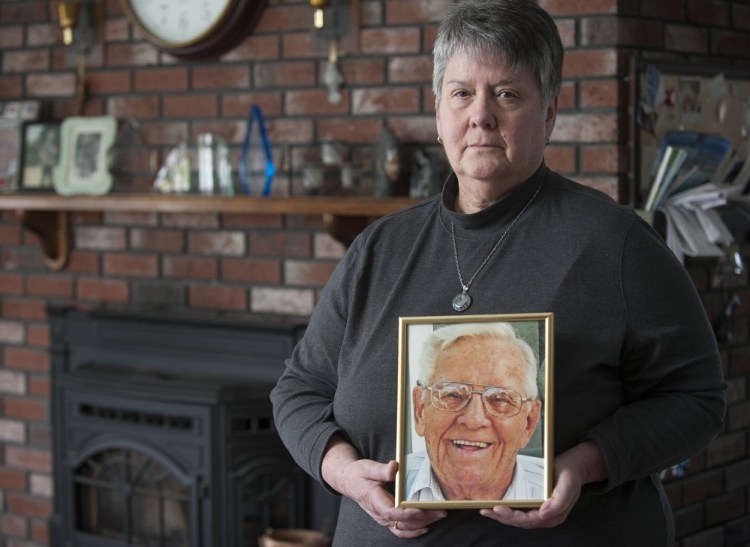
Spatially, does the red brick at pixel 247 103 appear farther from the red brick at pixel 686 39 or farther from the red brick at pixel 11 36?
the red brick at pixel 686 39

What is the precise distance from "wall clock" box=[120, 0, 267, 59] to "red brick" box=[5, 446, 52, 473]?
4.34 feet

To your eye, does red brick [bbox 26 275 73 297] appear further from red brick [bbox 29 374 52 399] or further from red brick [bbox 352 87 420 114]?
red brick [bbox 352 87 420 114]

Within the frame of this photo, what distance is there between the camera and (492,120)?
4.93ft

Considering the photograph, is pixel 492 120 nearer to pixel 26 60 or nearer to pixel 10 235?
pixel 26 60

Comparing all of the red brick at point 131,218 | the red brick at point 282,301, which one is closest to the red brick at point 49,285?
the red brick at point 131,218

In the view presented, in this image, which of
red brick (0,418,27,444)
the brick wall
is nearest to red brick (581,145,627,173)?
the brick wall

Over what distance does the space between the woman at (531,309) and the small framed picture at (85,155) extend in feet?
5.40

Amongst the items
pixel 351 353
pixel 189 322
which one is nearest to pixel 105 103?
pixel 189 322

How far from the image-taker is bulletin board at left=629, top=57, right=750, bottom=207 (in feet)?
8.05

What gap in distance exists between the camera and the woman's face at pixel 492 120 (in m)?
1.51

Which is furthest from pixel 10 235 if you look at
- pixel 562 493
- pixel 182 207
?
pixel 562 493

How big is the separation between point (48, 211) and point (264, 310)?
0.77 m

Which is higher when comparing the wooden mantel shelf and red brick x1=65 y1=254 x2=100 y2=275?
the wooden mantel shelf

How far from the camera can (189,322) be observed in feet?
9.80
